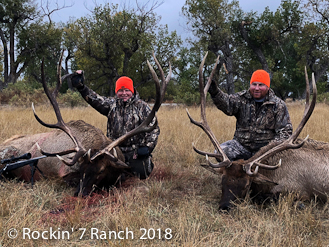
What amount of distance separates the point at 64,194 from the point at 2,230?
1.30m

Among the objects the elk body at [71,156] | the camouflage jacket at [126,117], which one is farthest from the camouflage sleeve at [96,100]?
the elk body at [71,156]

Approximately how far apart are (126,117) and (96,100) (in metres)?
0.64

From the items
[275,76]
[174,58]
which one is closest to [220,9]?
[174,58]

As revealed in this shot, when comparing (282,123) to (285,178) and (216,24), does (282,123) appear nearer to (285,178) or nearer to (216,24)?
(285,178)

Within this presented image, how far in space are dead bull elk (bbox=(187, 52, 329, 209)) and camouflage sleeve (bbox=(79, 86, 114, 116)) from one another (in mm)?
1862

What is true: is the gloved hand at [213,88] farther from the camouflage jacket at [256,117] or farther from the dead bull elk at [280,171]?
the dead bull elk at [280,171]

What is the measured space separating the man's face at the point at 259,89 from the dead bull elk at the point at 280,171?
888mm

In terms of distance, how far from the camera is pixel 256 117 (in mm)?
4750

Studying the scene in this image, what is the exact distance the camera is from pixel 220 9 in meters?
21.3

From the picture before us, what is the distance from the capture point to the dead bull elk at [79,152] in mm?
3799

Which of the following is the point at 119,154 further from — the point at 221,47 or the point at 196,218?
the point at 221,47

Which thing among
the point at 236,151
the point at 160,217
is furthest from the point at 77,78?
the point at 236,151

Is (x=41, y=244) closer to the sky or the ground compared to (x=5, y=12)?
closer to the ground

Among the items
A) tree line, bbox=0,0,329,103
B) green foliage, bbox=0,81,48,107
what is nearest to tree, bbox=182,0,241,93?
tree line, bbox=0,0,329,103
